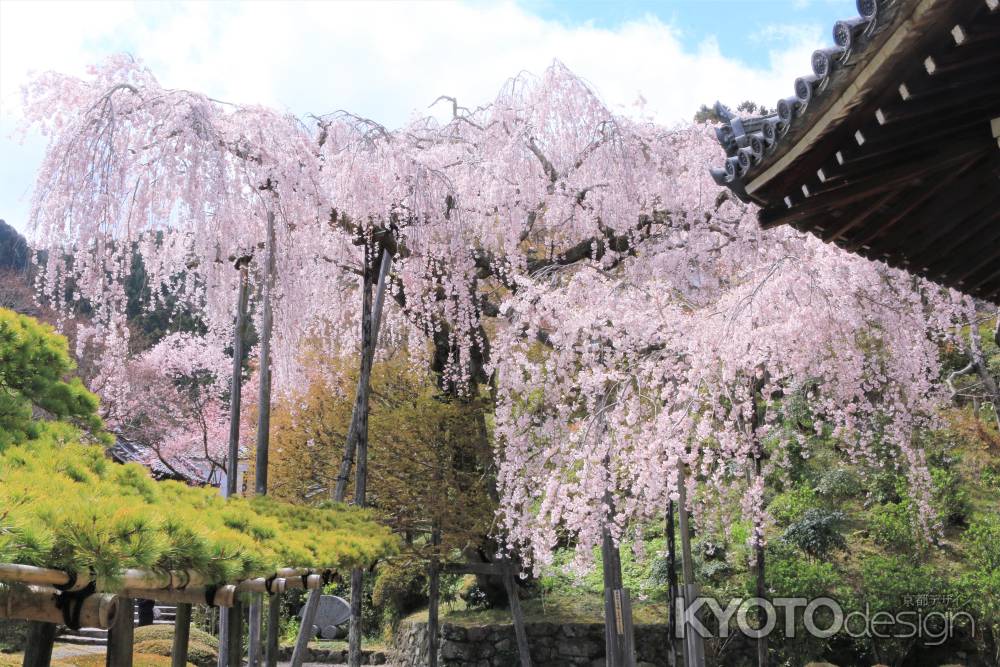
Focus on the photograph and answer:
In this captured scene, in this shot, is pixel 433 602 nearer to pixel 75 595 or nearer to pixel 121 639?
pixel 121 639

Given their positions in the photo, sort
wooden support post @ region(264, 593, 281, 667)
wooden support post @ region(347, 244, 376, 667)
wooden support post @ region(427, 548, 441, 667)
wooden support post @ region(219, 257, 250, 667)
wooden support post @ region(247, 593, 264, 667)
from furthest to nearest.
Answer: wooden support post @ region(427, 548, 441, 667) < wooden support post @ region(219, 257, 250, 667) < wooden support post @ region(347, 244, 376, 667) < wooden support post @ region(247, 593, 264, 667) < wooden support post @ region(264, 593, 281, 667)

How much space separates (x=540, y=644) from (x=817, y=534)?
4937 millimetres

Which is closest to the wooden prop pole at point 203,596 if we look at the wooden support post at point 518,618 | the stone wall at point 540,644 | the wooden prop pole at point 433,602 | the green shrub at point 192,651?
the wooden prop pole at point 433,602

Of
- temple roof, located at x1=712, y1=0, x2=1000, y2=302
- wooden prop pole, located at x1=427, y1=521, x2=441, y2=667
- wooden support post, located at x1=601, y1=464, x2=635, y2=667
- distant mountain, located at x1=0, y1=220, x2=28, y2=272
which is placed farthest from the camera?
distant mountain, located at x1=0, y1=220, x2=28, y2=272

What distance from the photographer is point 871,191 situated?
3.34m

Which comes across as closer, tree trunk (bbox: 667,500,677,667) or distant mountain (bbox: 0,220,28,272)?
tree trunk (bbox: 667,500,677,667)

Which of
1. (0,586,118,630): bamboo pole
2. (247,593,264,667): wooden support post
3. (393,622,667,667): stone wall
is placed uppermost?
(0,586,118,630): bamboo pole

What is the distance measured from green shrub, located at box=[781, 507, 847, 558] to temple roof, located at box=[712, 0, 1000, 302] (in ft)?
31.8

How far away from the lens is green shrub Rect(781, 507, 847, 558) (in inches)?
508

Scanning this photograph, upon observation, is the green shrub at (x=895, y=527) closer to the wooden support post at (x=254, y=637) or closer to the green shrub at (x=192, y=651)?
the wooden support post at (x=254, y=637)

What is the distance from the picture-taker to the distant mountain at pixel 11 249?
23.5m

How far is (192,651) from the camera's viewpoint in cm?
1132

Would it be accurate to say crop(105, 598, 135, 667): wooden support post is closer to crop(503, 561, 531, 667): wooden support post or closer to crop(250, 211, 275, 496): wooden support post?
crop(250, 211, 275, 496): wooden support post

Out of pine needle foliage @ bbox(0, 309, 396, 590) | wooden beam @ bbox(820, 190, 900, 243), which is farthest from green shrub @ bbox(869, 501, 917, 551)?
wooden beam @ bbox(820, 190, 900, 243)
